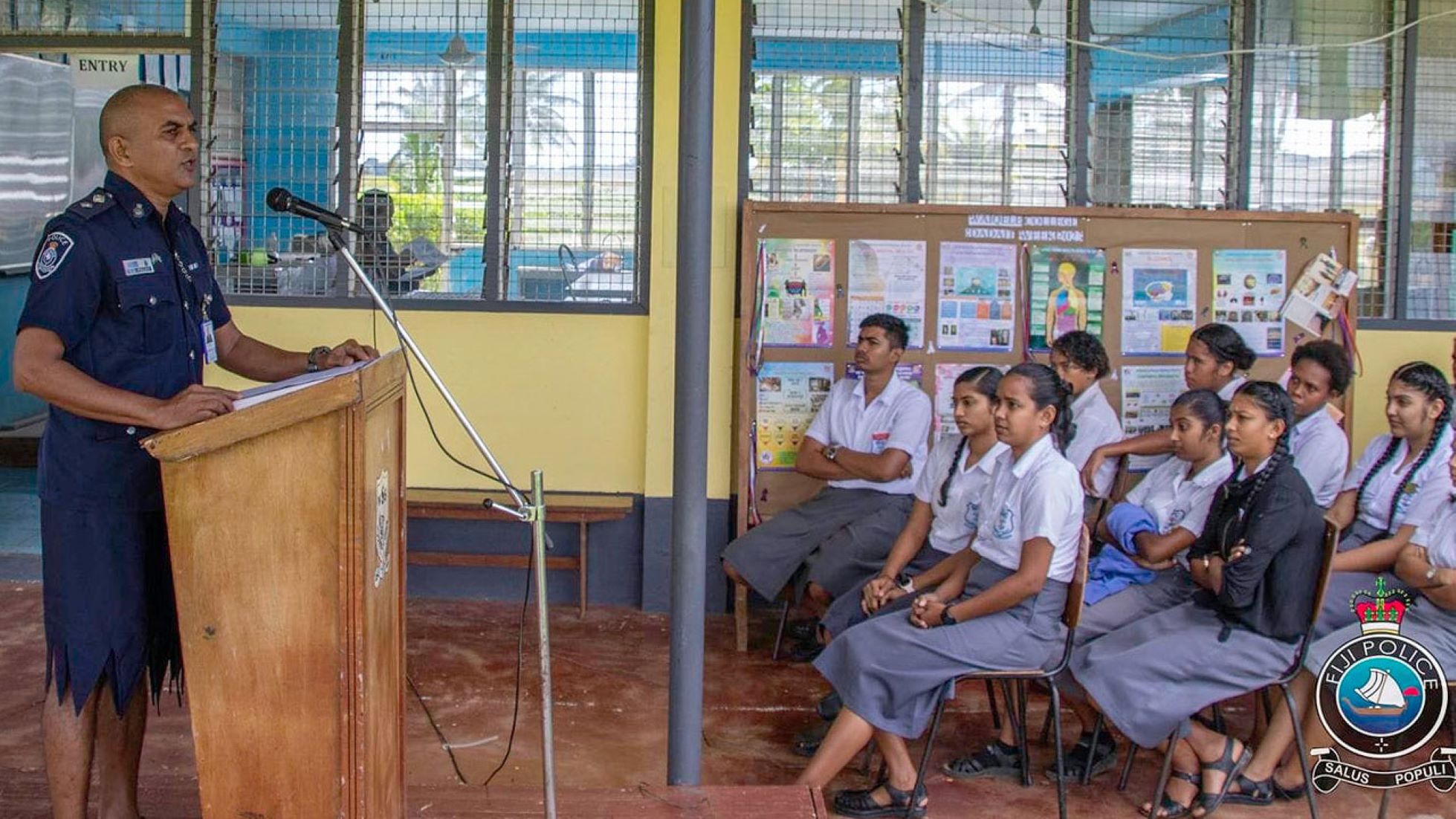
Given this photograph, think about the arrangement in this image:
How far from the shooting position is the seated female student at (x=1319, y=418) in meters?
4.91

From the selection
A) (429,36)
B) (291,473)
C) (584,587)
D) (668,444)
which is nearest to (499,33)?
(429,36)

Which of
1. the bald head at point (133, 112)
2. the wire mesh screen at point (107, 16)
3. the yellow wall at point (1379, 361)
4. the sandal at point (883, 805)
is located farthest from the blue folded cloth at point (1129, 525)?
the wire mesh screen at point (107, 16)

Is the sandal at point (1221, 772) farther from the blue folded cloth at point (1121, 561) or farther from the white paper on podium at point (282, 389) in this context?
the white paper on podium at point (282, 389)

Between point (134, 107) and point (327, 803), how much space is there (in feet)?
4.79

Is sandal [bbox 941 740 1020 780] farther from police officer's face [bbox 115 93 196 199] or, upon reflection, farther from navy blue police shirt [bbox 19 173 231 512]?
police officer's face [bbox 115 93 196 199]

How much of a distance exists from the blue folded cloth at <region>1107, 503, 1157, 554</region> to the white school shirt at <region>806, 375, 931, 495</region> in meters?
0.90

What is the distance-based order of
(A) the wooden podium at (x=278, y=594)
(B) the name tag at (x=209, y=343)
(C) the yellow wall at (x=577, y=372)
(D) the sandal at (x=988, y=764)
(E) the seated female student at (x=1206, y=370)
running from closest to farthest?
(A) the wooden podium at (x=278, y=594)
(B) the name tag at (x=209, y=343)
(D) the sandal at (x=988, y=764)
(E) the seated female student at (x=1206, y=370)
(C) the yellow wall at (x=577, y=372)

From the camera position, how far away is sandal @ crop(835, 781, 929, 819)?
13.1ft

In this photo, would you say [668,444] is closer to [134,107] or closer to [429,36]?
[429,36]

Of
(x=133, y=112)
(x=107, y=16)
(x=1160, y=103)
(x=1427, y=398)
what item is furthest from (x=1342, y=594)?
(x=107, y=16)

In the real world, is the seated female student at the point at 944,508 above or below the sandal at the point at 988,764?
above

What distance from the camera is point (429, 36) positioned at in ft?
19.6

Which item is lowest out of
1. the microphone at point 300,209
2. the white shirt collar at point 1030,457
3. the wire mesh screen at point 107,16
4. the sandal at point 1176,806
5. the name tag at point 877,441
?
the sandal at point 1176,806

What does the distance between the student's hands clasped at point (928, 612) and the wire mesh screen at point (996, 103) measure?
238 cm
